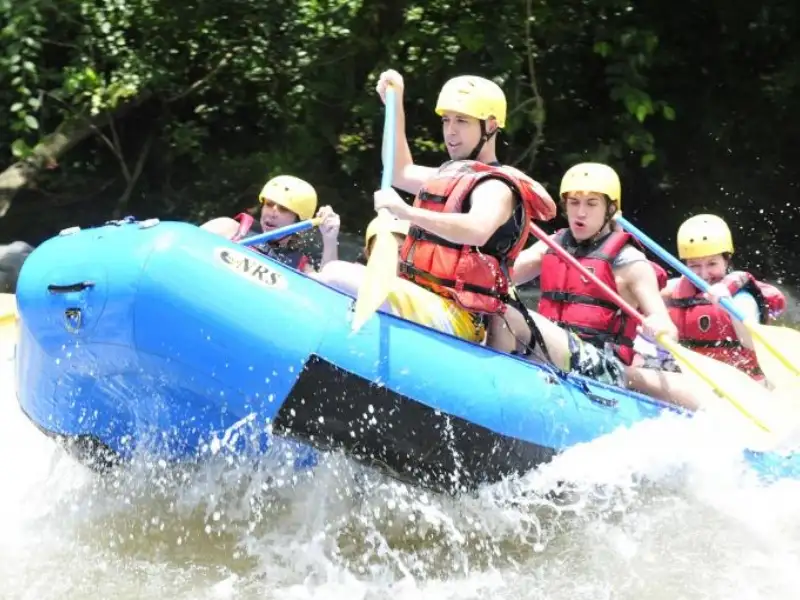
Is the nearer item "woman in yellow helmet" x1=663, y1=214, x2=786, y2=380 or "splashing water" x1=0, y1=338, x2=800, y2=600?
"splashing water" x1=0, y1=338, x2=800, y2=600

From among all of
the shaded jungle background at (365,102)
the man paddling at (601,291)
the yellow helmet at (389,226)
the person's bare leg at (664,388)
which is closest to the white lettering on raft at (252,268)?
the yellow helmet at (389,226)

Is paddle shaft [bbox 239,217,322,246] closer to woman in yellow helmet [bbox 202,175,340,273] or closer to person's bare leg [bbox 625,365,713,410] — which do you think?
woman in yellow helmet [bbox 202,175,340,273]

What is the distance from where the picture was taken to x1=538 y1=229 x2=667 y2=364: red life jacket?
4102 millimetres

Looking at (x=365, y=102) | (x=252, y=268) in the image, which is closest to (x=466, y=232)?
(x=252, y=268)

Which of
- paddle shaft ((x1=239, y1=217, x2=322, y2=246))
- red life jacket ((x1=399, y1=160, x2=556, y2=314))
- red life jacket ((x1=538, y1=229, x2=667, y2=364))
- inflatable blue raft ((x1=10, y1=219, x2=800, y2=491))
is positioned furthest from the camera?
paddle shaft ((x1=239, y1=217, x2=322, y2=246))

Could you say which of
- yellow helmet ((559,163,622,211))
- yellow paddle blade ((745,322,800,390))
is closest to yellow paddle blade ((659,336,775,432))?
yellow paddle blade ((745,322,800,390))

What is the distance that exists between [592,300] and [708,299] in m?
0.90

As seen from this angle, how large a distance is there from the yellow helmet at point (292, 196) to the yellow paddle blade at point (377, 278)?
1912 millimetres

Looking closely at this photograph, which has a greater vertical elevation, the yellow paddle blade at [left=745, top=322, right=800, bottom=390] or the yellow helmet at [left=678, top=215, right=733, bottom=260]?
the yellow helmet at [left=678, top=215, right=733, bottom=260]

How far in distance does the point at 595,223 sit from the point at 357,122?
4559 mm

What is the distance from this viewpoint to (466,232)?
130 inches

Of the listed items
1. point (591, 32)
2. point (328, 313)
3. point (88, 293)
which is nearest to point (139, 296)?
point (88, 293)

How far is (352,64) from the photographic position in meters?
8.11

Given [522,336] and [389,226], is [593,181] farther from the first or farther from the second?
[389,226]
